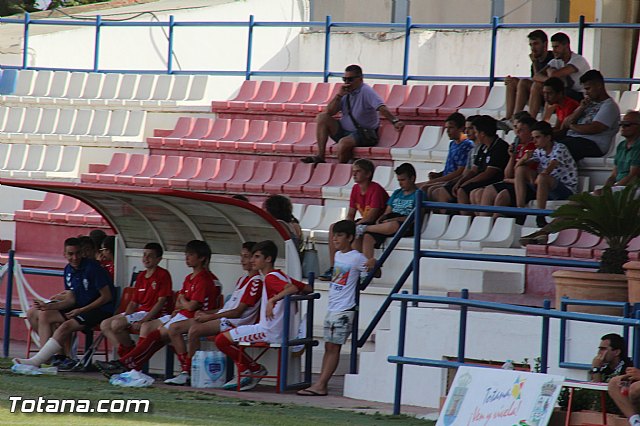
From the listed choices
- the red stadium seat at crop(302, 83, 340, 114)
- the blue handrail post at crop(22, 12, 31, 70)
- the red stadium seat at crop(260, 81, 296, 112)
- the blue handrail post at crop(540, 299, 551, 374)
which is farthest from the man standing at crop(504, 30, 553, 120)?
the blue handrail post at crop(22, 12, 31, 70)

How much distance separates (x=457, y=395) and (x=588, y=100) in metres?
5.77

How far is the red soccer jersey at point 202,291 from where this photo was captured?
1252 centimetres

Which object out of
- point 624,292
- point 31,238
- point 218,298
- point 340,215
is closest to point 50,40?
point 31,238

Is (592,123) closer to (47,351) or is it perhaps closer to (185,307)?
(185,307)

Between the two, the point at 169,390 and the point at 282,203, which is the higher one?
the point at 282,203

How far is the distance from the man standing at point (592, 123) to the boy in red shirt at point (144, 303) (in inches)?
173

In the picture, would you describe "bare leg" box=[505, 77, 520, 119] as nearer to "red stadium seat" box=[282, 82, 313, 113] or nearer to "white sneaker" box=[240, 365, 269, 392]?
"red stadium seat" box=[282, 82, 313, 113]

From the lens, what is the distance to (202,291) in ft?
41.1

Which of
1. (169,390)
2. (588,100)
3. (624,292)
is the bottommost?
(169,390)

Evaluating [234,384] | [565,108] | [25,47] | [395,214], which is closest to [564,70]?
[565,108]

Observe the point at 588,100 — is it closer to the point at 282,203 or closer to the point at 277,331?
the point at 282,203

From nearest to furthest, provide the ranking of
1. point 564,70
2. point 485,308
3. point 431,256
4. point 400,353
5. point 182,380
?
point 485,308, point 400,353, point 431,256, point 182,380, point 564,70

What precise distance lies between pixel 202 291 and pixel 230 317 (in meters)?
0.44

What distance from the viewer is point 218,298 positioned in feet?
41.6
